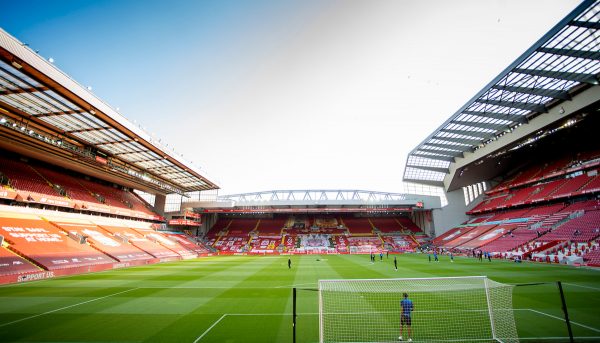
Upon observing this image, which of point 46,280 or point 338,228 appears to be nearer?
point 46,280

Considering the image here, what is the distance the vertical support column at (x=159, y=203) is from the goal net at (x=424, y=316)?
4644 centimetres

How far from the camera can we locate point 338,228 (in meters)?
58.8

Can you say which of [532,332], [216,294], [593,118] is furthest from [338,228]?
[532,332]

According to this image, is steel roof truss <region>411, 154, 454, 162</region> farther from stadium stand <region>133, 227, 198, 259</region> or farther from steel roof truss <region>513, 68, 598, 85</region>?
stadium stand <region>133, 227, 198, 259</region>

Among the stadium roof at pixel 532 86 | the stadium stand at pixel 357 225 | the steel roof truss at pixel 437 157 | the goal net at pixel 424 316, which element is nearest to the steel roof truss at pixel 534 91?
the stadium roof at pixel 532 86

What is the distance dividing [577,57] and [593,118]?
1900 cm

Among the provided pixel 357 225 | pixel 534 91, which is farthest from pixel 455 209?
pixel 534 91

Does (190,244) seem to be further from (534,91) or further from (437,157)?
(534,91)

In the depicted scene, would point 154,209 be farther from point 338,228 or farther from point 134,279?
point 338,228

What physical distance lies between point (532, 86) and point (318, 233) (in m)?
43.1

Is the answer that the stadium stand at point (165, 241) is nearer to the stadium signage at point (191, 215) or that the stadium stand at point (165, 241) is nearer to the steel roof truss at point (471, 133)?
the stadium signage at point (191, 215)

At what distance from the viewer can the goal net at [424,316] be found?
7.82m

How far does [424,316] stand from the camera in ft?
31.8

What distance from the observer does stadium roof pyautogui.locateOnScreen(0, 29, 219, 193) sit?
564 inches
